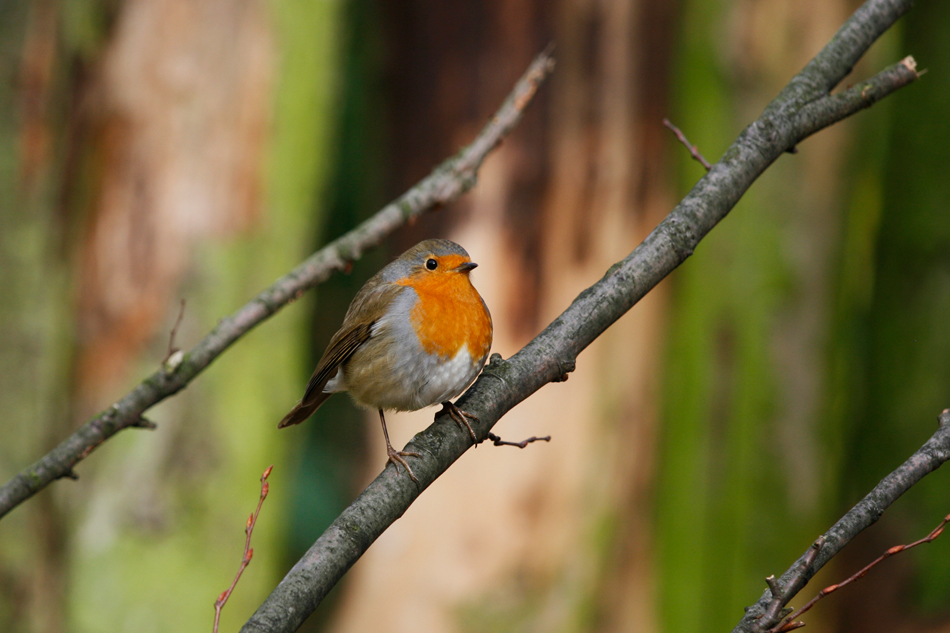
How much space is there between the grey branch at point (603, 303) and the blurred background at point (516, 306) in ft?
5.83

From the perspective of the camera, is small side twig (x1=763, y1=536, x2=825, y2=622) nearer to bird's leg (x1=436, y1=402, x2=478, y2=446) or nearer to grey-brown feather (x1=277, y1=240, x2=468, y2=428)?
bird's leg (x1=436, y1=402, x2=478, y2=446)

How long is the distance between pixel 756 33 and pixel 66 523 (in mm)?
3973

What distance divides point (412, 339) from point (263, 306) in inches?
16.8

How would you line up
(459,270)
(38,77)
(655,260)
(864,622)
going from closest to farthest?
(655,260)
(459,270)
(38,77)
(864,622)

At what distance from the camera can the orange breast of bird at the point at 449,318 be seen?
1.93 m

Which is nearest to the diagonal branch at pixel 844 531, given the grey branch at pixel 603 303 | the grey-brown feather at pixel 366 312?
the grey branch at pixel 603 303

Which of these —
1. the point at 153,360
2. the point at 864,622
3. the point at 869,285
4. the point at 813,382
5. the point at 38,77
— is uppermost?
the point at 38,77

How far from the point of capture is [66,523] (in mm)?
3281

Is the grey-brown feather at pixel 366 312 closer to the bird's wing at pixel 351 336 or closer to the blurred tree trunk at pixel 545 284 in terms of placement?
the bird's wing at pixel 351 336

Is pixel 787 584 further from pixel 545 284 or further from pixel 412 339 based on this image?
pixel 545 284

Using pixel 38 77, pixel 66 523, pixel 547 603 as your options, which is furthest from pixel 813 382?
pixel 38 77

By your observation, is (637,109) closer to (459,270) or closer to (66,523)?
(459,270)

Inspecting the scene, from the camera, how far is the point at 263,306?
2.01 m

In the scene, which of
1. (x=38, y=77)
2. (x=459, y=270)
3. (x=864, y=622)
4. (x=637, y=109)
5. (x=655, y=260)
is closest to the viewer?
(x=655, y=260)
